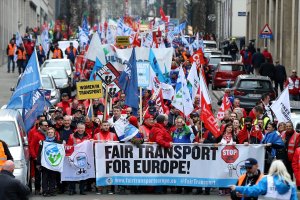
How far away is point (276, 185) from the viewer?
11375 millimetres

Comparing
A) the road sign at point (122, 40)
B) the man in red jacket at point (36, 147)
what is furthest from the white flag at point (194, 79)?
the road sign at point (122, 40)

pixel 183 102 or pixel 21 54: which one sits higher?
pixel 183 102

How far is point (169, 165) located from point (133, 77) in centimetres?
373

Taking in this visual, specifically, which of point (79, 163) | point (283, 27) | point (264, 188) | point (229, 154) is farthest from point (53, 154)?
point (283, 27)

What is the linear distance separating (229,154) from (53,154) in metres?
3.09

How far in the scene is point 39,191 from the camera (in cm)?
1956

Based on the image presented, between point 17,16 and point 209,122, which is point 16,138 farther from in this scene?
point 17,16

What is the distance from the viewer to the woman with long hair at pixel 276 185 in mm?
11359

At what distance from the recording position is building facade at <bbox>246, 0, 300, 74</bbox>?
45.4 m

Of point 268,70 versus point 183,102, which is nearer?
point 183,102

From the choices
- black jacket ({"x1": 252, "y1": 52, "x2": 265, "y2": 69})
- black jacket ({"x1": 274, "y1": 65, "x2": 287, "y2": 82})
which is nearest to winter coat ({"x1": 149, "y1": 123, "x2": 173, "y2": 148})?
black jacket ({"x1": 274, "y1": 65, "x2": 287, "y2": 82})

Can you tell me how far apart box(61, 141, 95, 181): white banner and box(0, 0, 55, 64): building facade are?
127 feet

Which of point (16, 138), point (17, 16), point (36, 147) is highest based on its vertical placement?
point (17, 16)

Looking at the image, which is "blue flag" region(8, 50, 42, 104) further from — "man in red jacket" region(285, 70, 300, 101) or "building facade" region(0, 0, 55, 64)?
"building facade" region(0, 0, 55, 64)
